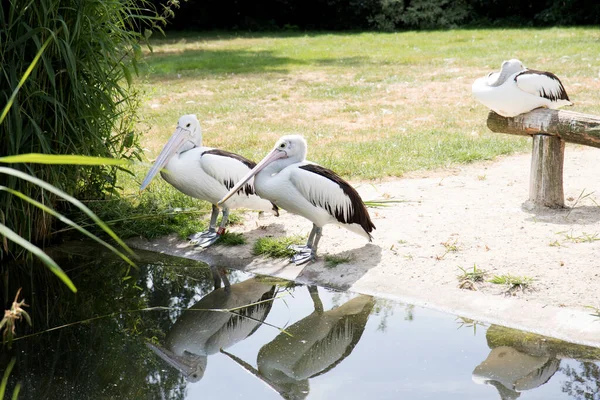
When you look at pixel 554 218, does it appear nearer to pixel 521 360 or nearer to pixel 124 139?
pixel 521 360

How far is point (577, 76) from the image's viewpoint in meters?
10.5

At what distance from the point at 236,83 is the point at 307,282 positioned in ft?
23.4

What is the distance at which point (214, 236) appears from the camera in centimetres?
516

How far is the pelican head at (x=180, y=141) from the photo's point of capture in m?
5.02

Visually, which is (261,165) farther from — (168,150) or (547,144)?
(547,144)

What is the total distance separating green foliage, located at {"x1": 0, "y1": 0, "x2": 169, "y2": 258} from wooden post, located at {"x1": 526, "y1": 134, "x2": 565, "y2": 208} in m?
2.81

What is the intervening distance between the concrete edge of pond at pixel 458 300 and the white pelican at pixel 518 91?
65.5 inches

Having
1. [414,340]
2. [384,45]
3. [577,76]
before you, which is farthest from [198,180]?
[384,45]

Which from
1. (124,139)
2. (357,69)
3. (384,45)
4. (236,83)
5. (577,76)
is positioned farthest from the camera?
(384,45)

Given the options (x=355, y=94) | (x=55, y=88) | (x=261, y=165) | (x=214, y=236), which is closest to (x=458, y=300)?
(x=261, y=165)

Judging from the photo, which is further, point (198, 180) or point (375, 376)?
Result: point (198, 180)

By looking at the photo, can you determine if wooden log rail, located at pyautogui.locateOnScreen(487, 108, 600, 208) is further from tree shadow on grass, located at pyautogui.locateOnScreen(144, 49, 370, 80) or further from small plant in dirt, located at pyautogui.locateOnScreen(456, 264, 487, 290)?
tree shadow on grass, located at pyautogui.locateOnScreen(144, 49, 370, 80)

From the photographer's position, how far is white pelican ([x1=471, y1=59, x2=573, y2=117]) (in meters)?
5.23

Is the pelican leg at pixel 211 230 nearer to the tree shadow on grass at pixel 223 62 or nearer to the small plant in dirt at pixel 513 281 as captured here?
the small plant in dirt at pixel 513 281
